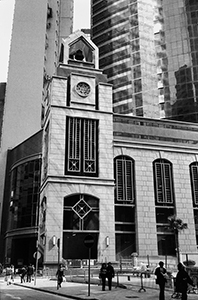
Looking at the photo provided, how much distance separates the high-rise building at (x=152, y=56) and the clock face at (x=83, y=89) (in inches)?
1388

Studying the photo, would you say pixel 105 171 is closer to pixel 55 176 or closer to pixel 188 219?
pixel 55 176

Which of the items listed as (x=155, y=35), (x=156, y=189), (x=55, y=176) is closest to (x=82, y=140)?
(x=55, y=176)

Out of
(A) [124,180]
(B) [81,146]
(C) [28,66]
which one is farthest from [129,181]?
(C) [28,66]

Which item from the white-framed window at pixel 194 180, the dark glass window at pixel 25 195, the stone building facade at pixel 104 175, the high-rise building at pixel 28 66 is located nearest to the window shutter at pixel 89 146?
the stone building facade at pixel 104 175

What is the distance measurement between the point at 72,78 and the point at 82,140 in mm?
9977

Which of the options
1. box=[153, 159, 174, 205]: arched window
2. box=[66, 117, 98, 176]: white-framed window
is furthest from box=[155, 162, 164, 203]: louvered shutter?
box=[66, 117, 98, 176]: white-framed window

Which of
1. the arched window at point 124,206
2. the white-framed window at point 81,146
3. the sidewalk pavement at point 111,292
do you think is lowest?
the sidewalk pavement at point 111,292

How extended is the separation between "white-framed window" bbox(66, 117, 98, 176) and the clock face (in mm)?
4056

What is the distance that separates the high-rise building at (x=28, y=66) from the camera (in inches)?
3332

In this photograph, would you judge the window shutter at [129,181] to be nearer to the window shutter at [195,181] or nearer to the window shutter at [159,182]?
the window shutter at [159,182]

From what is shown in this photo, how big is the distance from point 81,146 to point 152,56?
5147 centimetres

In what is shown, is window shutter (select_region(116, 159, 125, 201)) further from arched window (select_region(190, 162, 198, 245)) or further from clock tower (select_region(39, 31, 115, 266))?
arched window (select_region(190, 162, 198, 245))

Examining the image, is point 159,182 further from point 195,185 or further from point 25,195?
point 25,195

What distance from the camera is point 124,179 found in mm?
50406
